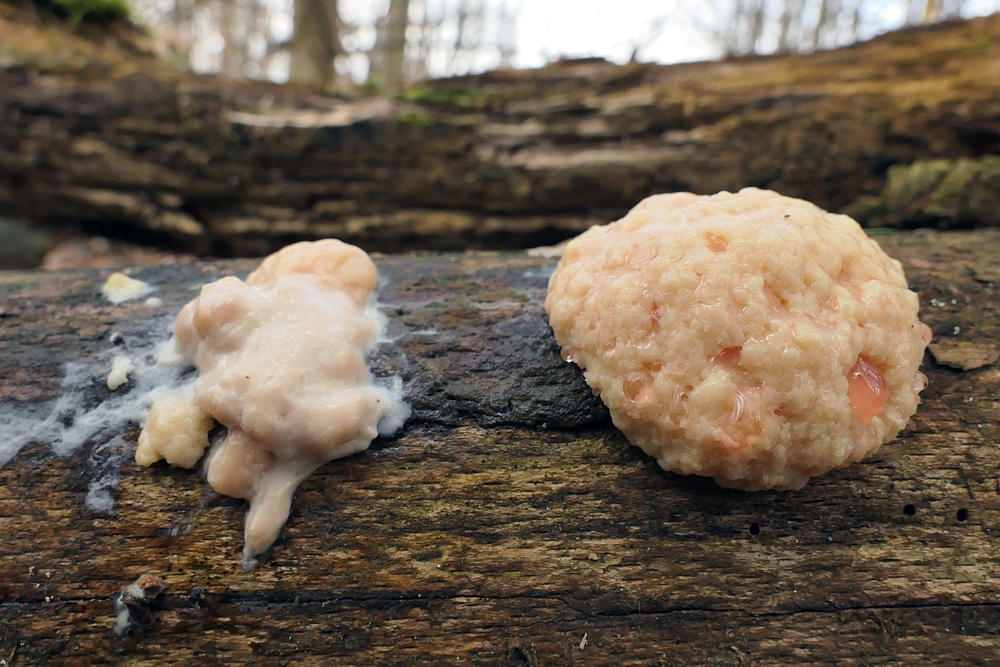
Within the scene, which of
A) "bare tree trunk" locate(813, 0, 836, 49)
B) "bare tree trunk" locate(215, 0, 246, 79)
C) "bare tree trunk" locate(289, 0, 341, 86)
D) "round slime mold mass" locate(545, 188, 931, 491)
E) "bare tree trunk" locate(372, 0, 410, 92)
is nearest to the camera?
"round slime mold mass" locate(545, 188, 931, 491)

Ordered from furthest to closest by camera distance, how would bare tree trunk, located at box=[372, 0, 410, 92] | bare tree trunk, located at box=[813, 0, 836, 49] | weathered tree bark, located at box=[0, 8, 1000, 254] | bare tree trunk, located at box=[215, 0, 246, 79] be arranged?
bare tree trunk, located at box=[813, 0, 836, 49] → bare tree trunk, located at box=[215, 0, 246, 79] → bare tree trunk, located at box=[372, 0, 410, 92] → weathered tree bark, located at box=[0, 8, 1000, 254]

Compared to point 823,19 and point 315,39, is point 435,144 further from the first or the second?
point 823,19

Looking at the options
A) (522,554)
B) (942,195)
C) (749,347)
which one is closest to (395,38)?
(942,195)

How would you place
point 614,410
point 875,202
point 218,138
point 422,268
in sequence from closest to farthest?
point 614,410, point 422,268, point 875,202, point 218,138

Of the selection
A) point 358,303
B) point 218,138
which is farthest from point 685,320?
point 218,138

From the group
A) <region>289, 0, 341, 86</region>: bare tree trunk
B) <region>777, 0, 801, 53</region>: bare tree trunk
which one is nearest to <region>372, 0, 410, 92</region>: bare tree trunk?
<region>289, 0, 341, 86</region>: bare tree trunk

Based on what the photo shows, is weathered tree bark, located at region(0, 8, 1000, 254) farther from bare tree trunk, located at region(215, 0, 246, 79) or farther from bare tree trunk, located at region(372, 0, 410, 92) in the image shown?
bare tree trunk, located at region(215, 0, 246, 79)

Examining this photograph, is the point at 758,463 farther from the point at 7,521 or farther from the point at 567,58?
the point at 567,58
